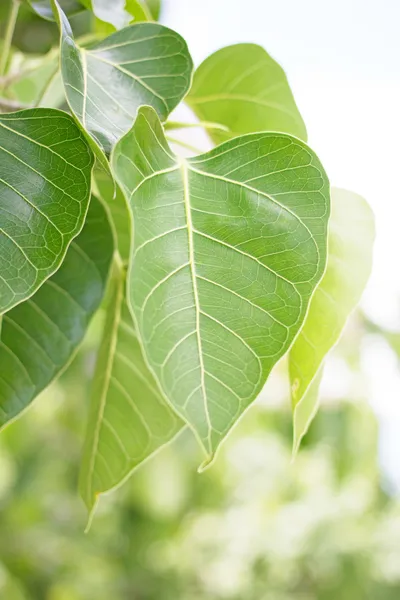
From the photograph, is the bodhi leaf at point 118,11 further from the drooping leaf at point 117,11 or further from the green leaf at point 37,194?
the green leaf at point 37,194

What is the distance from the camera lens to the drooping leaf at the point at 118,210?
442 millimetres

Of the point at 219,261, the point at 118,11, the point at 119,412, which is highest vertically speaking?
the point at 118,11

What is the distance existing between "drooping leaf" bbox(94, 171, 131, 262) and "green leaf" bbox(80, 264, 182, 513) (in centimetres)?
2

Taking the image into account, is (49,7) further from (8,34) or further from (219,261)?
(219,261)

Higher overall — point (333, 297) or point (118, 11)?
point (118, 11)

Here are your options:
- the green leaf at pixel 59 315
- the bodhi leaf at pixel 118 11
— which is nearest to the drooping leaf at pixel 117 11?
the bodhi leaf at pixel 118 11

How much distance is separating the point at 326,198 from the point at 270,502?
54.4 inches

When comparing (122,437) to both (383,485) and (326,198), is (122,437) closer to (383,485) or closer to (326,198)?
(326,198)

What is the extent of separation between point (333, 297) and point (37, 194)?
0.15 metres

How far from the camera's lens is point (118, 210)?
1.54 ft

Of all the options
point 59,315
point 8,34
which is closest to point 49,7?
point 8,34

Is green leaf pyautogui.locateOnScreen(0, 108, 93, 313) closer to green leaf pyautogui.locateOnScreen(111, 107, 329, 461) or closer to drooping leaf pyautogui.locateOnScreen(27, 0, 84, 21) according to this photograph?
green leaf pyautogui.locateOnScreen(111, 107, 329, 461)

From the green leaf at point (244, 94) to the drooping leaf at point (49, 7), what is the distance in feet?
0.27

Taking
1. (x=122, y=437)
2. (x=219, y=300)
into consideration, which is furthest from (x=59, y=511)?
(x=219, y=300)
